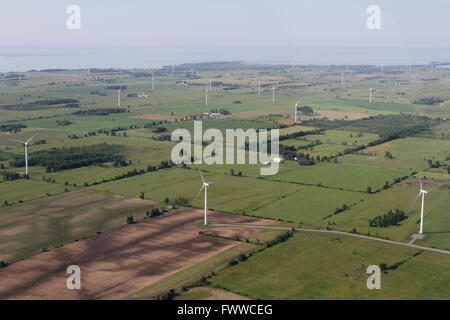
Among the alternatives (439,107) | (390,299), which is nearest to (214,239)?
(390,299)

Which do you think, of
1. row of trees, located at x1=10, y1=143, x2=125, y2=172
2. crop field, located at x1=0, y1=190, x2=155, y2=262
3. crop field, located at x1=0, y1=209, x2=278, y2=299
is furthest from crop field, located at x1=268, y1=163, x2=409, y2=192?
row of trees, located at x1=10, y1=143, x2=125, y2=172

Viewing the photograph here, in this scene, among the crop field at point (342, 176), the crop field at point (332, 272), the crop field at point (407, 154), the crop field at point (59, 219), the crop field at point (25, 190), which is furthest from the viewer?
the crop field at point (407, 154)

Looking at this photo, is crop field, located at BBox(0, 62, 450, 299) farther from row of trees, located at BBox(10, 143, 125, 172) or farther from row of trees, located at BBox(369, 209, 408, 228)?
row of trees, located at BBox(369, 209, 408, 228)

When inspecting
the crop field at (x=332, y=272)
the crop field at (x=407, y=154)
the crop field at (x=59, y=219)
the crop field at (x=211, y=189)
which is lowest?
the crop field at (x=332, y=272)

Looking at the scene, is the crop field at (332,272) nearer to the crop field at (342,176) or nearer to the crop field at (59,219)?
the crop field at (59,219)

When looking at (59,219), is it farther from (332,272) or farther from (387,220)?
(387,220)

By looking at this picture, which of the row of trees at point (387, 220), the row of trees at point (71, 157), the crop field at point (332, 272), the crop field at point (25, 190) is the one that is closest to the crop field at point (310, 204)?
the row of trees at point (387, 220)
